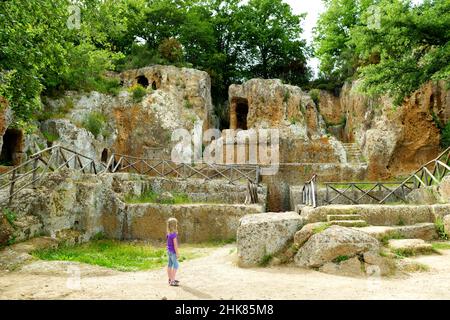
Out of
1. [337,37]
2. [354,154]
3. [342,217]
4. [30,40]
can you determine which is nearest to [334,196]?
[354,154]

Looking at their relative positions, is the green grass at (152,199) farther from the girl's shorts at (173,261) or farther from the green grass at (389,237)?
the green grass at (389,237)

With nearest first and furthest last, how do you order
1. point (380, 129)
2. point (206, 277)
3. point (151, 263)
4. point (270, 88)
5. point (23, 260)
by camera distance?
point (206, 277) → point (23, 260) → point (151, 263) → point (380, 129) → point (270, 88)

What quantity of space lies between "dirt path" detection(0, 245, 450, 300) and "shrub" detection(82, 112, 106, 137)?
14596 mm

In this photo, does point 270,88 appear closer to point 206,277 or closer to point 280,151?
point 280,151

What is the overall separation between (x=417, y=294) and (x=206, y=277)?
11.6 ft

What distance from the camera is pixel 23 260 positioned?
752cm

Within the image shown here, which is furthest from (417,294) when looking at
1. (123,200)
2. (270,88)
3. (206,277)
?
(270,88)

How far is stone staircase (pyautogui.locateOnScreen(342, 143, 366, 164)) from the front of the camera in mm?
21656

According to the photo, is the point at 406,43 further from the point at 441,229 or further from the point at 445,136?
the point at 441,229

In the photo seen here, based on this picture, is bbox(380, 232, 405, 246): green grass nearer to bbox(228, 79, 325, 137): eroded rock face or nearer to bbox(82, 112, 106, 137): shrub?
bbox(228, 79, 325, 137): eroded rock face

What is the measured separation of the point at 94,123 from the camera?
2116cm

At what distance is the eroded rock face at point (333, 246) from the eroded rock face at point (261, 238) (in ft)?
2.03

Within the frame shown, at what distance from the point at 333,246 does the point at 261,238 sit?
1.55 meters

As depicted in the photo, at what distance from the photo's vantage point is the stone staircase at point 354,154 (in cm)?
2166
